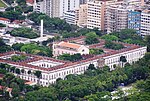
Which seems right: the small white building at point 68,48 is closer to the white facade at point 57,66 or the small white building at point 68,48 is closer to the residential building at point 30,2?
the white facade at point 57,66

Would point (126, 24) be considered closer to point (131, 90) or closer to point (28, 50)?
point (28, 50)

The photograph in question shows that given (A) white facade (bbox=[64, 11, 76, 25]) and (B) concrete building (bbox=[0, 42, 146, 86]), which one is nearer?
(B) concrete building (bbox=[0, 42, 146, 86])

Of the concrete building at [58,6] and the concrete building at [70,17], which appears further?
the concrete building at [58,6]

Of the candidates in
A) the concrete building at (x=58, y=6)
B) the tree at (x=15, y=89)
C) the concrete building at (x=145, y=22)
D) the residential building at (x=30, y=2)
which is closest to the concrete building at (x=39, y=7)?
the concrete building at (x=58, y=6)

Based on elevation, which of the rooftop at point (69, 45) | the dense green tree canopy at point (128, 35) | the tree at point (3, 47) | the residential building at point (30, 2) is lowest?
the dense green tree canopy at point (128, 35)

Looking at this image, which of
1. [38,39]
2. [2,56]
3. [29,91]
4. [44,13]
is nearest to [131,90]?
[29,91]

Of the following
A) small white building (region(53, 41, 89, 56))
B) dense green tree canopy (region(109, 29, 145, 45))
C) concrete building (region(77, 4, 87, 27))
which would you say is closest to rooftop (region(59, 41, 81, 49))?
small white building (region(53, 41, 89, 56))

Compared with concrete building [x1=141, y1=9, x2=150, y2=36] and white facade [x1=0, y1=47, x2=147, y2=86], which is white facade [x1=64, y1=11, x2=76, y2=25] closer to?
concrete building [x1=141, y1=9, x2=150, y2=36]
